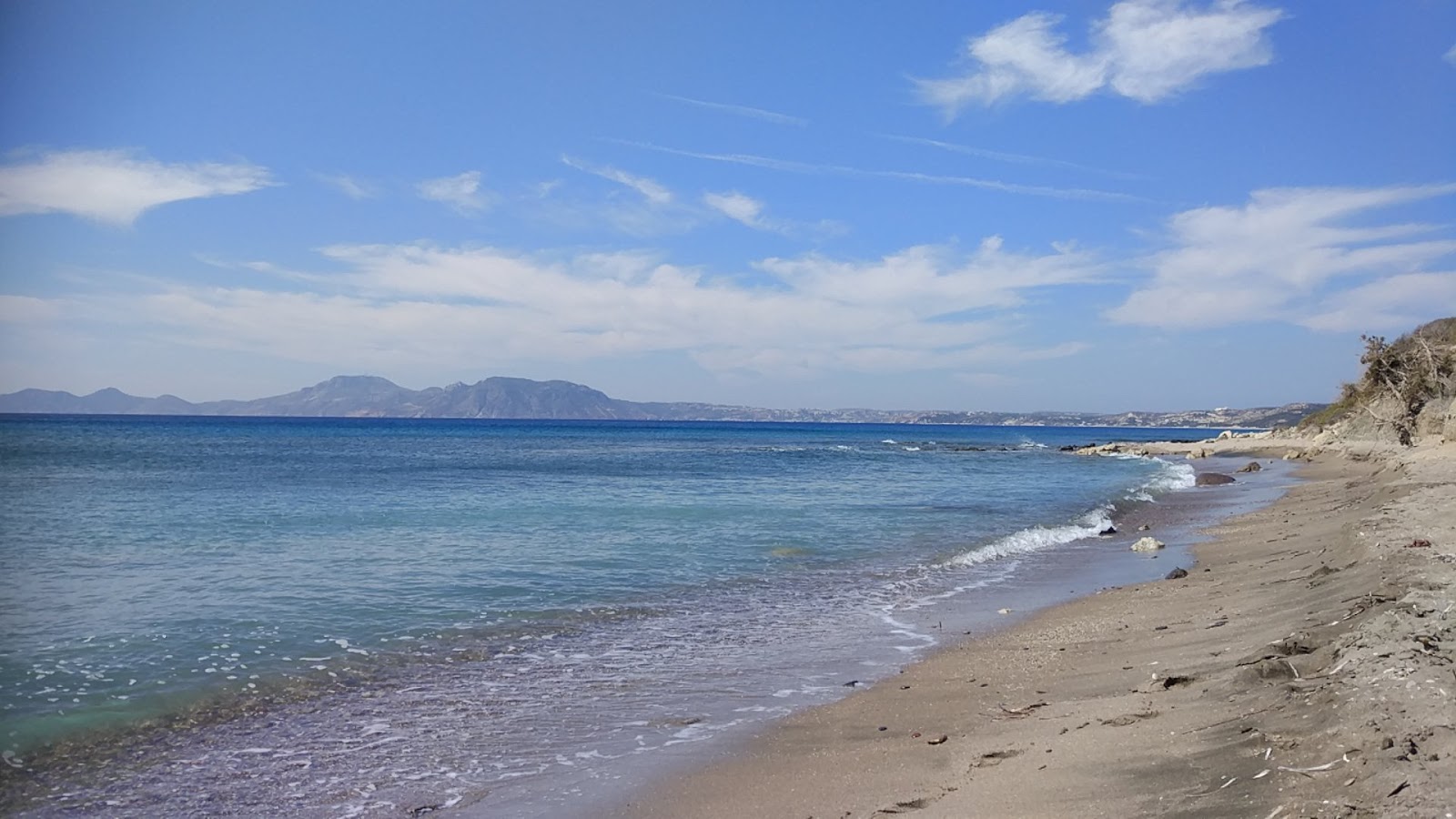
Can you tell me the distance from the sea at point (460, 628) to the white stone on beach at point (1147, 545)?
0.27m

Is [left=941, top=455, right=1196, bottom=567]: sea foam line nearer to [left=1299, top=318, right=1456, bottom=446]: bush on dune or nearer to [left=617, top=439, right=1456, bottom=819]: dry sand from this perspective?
[left=617, top=439, right=1456, bottom=819]: dry sand

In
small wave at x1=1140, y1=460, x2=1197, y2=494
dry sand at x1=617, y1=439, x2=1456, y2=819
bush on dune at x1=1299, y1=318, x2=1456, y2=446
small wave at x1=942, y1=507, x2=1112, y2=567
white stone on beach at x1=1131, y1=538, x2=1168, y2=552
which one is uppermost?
bush on dune at x1=1299, y1=318, x2=1456, y2=446

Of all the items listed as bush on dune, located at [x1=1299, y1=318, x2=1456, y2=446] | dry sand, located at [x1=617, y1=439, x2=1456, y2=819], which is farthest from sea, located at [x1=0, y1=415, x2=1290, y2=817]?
bush on dune, located at [x1=1299, y1=318, x2=1456, y2=446]

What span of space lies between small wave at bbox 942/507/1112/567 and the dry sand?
5.91 metres

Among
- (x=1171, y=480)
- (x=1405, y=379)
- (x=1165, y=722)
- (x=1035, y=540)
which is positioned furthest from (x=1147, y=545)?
(x=1405, y=379)

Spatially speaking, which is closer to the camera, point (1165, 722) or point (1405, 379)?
point (1165, 722)

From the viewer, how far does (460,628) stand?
36.2ft

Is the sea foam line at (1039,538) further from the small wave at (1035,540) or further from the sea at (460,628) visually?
the sea at (460,628)

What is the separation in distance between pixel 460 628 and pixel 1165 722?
8208 mm

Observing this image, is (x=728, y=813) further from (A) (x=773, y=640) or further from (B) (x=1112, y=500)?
(B) (x=1112, y=500)

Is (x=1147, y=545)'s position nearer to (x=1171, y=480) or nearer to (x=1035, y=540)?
(x=1035, y=540)

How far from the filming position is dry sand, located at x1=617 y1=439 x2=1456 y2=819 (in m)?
4.38

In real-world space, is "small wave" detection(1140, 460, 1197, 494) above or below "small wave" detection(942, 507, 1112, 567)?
above

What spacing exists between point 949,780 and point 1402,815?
260 cm
